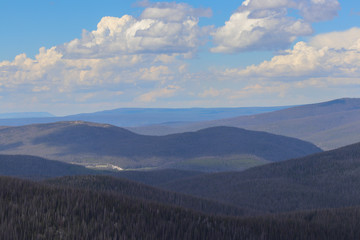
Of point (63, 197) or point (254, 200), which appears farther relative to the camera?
point (254, 200)

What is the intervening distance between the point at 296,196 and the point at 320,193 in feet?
23.1

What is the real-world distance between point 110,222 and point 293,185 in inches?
4080

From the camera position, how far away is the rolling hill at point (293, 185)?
95688 millimetres

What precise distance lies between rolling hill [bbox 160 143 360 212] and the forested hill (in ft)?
191

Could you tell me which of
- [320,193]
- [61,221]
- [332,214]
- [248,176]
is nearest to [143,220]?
[61,221]

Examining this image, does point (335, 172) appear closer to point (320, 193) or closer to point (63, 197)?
point (320, 193)

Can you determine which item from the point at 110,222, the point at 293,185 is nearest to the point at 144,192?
the point at 110,222

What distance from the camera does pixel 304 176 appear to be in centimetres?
13275

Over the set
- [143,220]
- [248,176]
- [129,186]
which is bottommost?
[248,176]

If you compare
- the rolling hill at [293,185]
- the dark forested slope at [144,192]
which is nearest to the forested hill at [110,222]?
the dark forested slope at [144,192]

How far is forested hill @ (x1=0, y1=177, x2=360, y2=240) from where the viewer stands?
679 inches

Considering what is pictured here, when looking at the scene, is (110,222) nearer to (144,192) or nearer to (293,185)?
(144,192)

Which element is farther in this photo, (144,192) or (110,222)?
(144,192)

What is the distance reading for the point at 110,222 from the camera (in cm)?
1908
